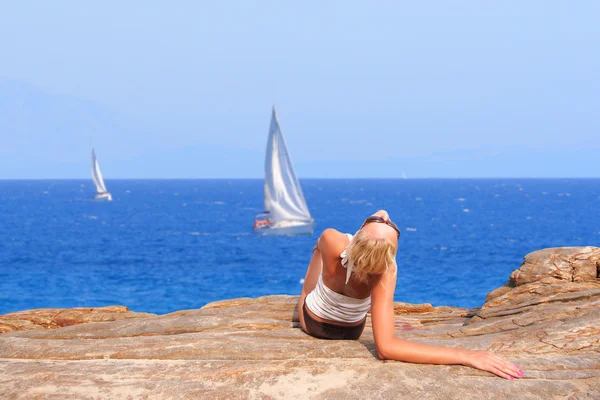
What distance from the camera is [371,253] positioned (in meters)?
6.07

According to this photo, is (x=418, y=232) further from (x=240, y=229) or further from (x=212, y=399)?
(x=212, y=399)

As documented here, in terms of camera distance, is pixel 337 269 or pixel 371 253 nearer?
pixel 371 253

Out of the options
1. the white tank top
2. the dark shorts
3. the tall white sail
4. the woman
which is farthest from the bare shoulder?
the tall white sail

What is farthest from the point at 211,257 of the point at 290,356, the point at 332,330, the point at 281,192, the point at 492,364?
the point at 492,364

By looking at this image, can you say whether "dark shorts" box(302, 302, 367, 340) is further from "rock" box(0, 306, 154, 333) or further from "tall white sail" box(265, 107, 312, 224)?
"tall white sail" box(265, 107, 312, 224)

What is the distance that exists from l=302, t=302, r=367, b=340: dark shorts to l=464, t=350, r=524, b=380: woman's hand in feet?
5.27

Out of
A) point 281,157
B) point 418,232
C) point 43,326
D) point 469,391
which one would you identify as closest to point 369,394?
point 469,391

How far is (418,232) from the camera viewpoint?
79.6 metres

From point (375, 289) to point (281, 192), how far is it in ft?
193

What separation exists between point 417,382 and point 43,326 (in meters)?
6.82

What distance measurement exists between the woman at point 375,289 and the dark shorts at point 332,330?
144 mm

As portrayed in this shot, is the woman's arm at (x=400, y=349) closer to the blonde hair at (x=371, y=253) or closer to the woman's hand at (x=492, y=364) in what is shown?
the woman's hand at (x=492, y=364)

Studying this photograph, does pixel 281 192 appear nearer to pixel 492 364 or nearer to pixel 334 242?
pixel 334 242

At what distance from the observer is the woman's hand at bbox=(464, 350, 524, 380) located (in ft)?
20.6
